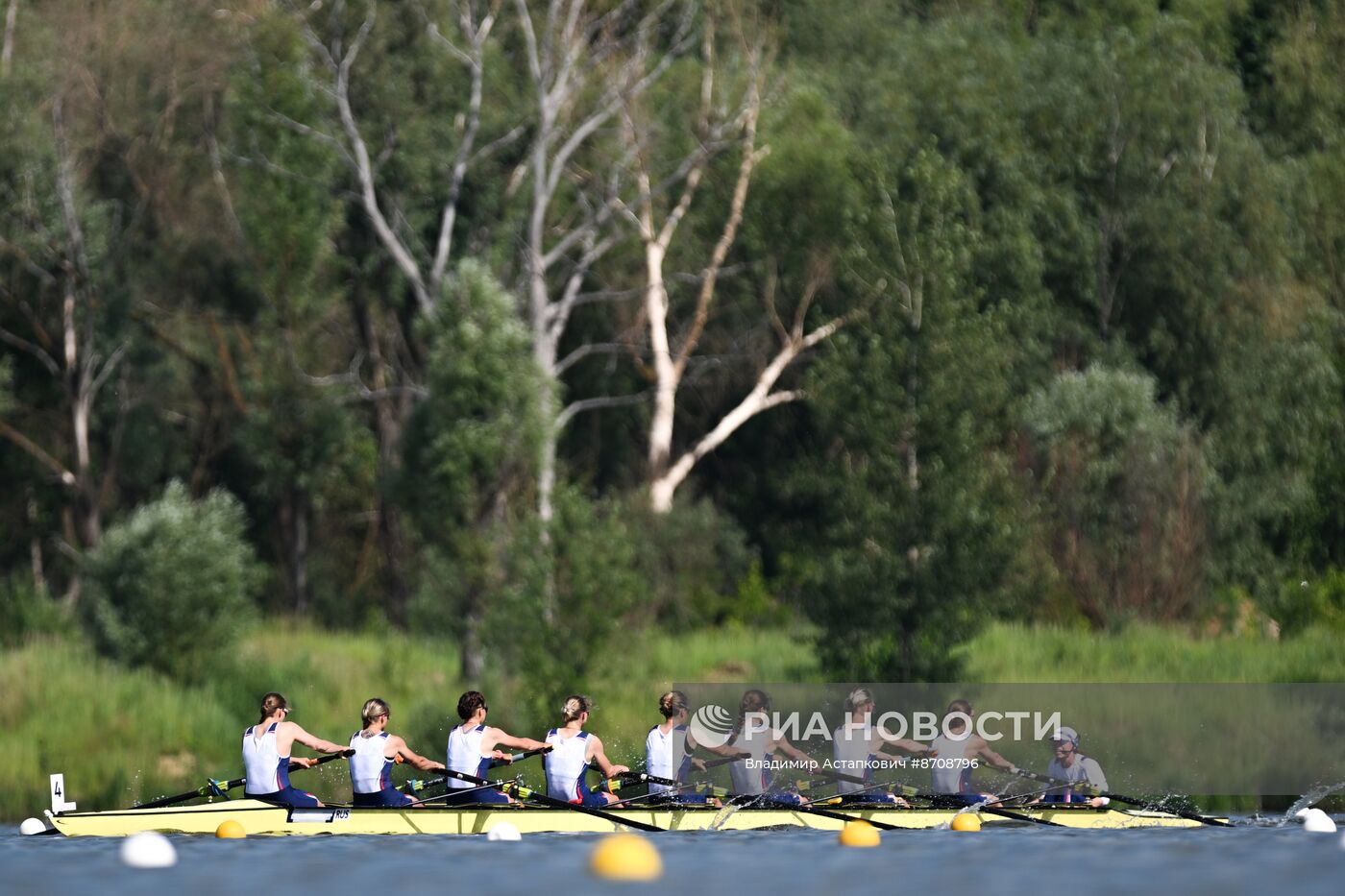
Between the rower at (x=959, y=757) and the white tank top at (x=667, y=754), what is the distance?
238 centimetres

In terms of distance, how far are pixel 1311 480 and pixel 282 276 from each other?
56.1 feet

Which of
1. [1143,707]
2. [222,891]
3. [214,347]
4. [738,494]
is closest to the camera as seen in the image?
[222,891]

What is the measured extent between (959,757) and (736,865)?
16.2ft

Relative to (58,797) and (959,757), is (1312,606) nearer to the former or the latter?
(959,757)

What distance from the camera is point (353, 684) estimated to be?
105 feet

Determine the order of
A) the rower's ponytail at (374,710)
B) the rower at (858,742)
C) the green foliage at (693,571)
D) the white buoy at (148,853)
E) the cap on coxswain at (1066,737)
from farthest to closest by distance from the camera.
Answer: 1. the green foliage at (693,571)
2. the cap on coxswain at (1066,737)
3. the rower at (858,742)
4. the rower's ponytail at (374,710)
5. the white buoy at (148,853)

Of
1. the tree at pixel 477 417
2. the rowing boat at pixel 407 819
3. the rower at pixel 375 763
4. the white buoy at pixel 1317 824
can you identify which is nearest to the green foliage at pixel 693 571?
→ the tree at pixel 477 417

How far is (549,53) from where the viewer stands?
117 ft

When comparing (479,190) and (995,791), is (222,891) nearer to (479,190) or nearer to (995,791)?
(995,791)

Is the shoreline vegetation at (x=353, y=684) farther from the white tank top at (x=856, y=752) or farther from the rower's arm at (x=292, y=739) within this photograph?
the rower's arm at (x=292, y=739)

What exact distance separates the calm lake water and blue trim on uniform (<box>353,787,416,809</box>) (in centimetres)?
45

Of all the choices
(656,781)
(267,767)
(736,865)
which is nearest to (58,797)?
(267,767)

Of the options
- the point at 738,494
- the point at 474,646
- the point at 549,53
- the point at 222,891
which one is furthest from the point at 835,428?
the point at 222,891

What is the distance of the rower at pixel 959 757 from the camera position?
2056 cm
